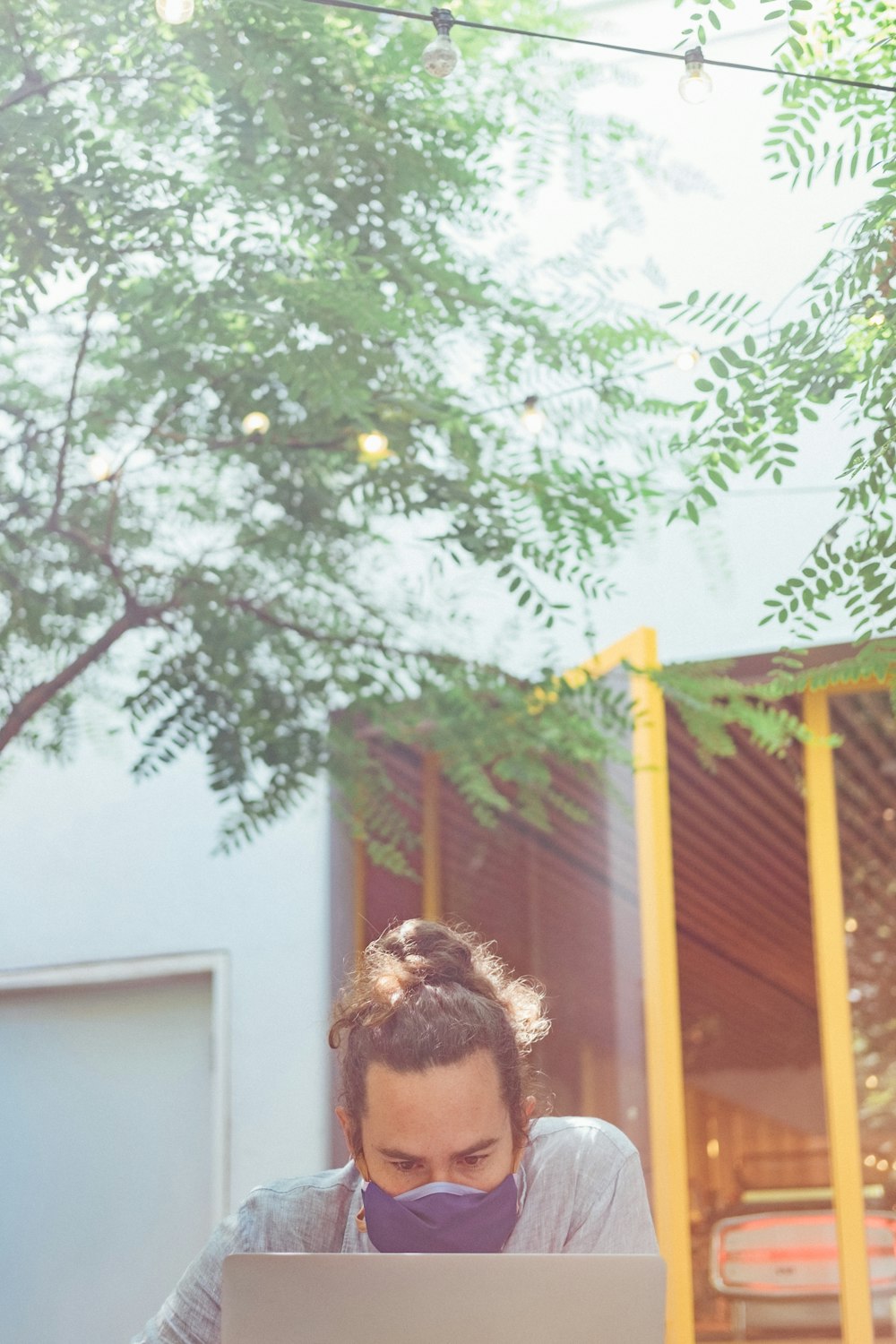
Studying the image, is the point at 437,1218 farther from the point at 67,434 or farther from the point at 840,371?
the point at 67,434

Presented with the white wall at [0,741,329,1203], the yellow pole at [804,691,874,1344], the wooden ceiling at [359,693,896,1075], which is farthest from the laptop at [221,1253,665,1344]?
the white wall at [0,741,329,1203]

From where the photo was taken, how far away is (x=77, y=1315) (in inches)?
202

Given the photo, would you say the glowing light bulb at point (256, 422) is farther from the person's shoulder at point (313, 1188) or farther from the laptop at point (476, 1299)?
the laptop at point (476, 1299)

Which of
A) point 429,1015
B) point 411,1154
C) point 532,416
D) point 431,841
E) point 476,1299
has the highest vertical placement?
point 532,416

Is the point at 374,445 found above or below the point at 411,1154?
above

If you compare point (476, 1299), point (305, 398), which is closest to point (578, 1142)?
→ point (476, 1299)

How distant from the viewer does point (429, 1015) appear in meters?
1.71

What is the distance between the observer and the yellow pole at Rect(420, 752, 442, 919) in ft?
17.5

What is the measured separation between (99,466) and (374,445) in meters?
0.86

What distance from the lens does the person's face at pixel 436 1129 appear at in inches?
64.0

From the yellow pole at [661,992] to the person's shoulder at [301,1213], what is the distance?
7.11ft

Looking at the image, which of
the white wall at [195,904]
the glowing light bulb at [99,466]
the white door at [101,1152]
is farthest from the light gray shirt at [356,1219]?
the white door at [101,1152]

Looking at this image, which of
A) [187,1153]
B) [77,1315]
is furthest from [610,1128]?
[77,1315]

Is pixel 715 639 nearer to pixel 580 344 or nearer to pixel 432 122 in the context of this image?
pixel 580 344
